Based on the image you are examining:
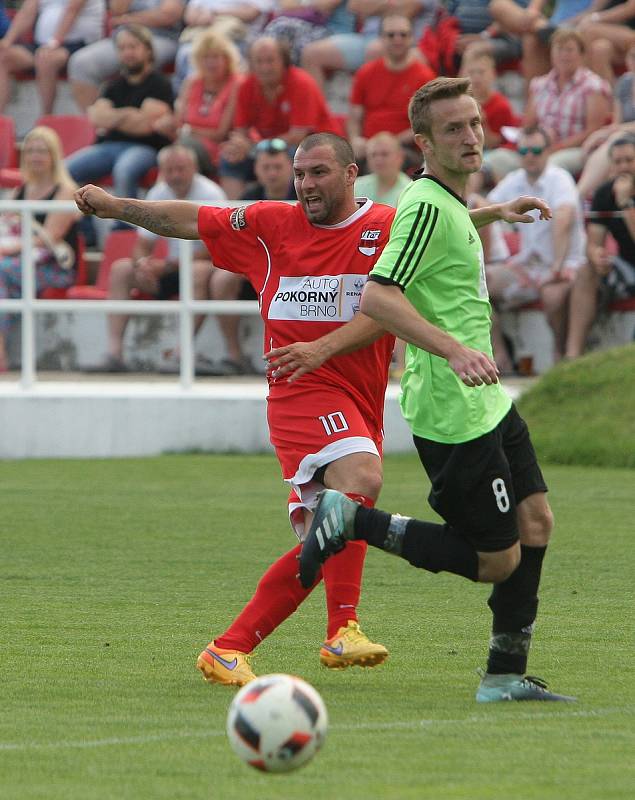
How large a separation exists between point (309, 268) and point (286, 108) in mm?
10084

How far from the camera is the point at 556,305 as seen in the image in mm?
14922

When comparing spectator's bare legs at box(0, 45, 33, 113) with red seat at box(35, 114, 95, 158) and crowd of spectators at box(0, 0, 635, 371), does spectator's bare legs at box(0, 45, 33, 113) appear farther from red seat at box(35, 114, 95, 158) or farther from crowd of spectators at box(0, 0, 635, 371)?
red seat at box(35, 114, 95, 158)

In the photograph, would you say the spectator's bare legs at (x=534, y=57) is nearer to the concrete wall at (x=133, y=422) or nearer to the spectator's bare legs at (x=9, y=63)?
the concrete wall at (x=133, y=422)

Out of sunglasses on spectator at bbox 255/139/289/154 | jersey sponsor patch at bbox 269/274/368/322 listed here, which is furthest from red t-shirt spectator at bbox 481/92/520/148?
jersey sponsor patch at bbox 269/274/368/322

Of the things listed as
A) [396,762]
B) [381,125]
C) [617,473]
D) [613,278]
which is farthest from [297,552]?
[381,125]

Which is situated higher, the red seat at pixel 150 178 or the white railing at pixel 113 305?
the red seat at pixel 150 178

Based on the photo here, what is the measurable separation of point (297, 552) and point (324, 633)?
1.06 metres

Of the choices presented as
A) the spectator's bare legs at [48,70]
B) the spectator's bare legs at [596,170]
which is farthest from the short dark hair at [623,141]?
the spectator's bare legs at [48,70]

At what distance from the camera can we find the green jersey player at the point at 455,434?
19.1ft

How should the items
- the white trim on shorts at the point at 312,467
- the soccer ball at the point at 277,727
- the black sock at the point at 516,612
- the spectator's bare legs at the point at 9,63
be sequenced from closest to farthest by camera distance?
the soccer ball at the point at 277,727
the black sock at the point at 516,612
the white trim on shorts at the point at 312,467
the spectator's bare legs at the point at 9,63

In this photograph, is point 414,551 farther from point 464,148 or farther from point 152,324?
point 152,324

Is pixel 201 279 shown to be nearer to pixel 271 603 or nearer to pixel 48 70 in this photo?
pixel 48 70

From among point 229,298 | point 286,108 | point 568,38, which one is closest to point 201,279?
point 229,298

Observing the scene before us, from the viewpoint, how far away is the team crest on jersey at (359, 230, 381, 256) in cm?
667
